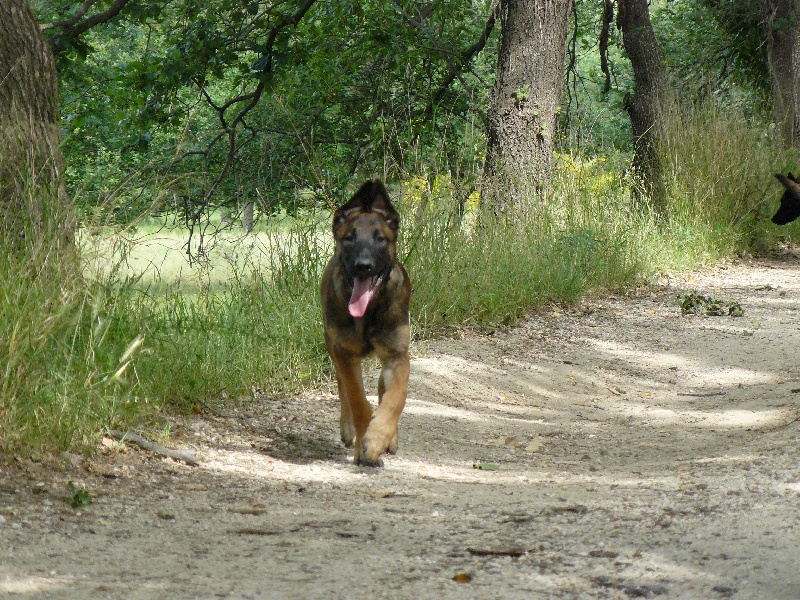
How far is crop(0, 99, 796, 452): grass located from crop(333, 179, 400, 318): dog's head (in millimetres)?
1214

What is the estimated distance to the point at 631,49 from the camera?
53.3 feet

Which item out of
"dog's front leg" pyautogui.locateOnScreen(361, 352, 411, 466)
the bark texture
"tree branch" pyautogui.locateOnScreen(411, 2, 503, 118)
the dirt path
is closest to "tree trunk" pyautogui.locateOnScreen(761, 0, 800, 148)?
"tree branch" pyautogui.locateOnScreen(411, 2, 503, 118)

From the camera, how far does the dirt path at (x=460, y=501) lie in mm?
3340

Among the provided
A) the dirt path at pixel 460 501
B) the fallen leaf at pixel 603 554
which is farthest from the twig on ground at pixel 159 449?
A: the fallen leaf at pixel 603 554

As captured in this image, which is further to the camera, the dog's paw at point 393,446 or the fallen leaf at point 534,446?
the fallen leaf at point 534,446

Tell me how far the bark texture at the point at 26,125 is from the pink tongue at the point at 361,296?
178 centimetres

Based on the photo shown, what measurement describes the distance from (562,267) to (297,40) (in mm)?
4704

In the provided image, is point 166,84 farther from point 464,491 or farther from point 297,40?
point 464,491

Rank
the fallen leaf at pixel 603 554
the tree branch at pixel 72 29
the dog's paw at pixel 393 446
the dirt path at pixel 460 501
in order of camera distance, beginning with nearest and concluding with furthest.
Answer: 1. the dirt path at pixel 460 501
2. the fallen leaf at pixel 603 554
3. the dog's paw at pixel 393 446
4. the tree branch at pixel 72 29

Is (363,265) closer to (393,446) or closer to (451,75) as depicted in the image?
(393,446)

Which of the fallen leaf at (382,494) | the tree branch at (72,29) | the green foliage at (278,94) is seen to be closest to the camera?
the fallen leaf at (382,494)

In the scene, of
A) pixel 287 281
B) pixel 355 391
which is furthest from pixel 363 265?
pixel 287 281

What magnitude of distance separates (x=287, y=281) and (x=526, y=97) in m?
4.78

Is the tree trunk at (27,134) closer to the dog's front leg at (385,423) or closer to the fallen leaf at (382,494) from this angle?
the dog's front leg at (385,423)
